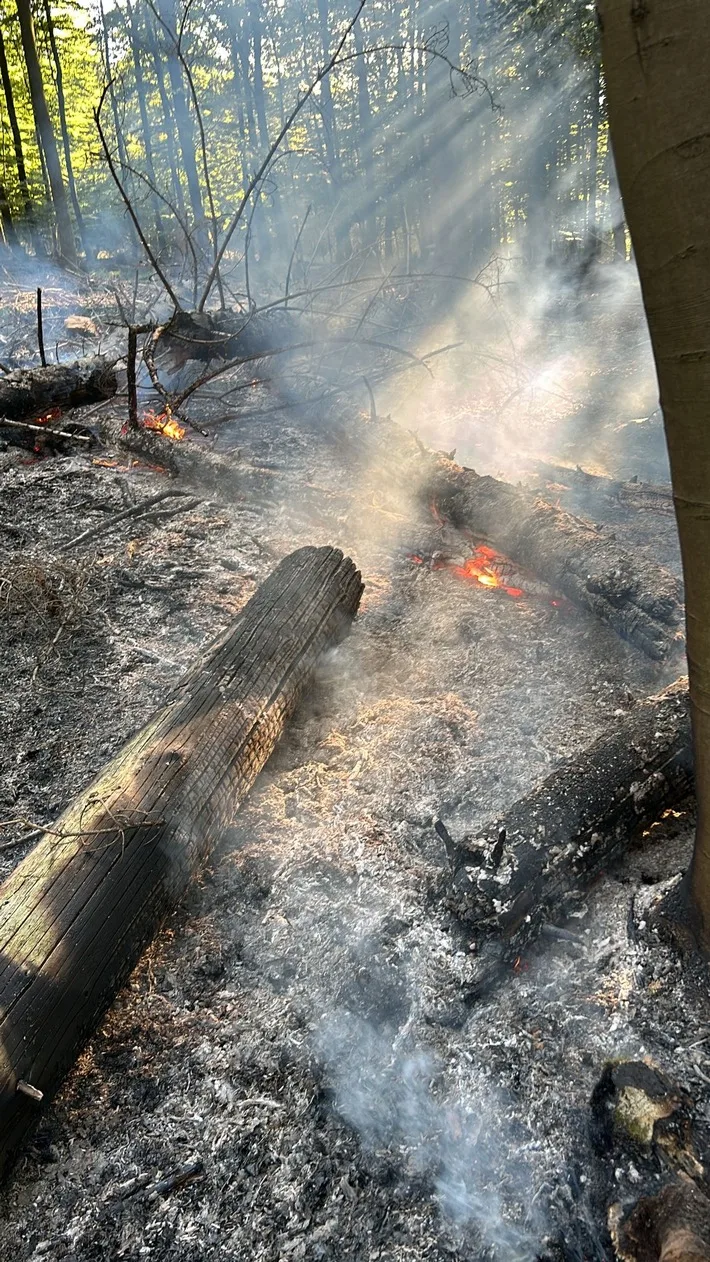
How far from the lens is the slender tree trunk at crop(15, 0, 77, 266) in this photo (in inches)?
613

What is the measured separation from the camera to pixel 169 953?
257 cm

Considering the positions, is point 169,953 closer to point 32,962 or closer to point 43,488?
point 32,962

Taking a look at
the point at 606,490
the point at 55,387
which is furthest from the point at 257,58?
the point at 606,490

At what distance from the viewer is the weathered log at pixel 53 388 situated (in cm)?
759

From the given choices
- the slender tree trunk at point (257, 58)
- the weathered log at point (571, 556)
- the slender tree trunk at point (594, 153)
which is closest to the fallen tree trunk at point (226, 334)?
the weathered log at point (571, 556)

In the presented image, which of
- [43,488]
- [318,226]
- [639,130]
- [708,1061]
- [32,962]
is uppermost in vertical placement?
[318,226]

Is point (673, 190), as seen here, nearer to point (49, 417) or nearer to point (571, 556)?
point (571, 556)

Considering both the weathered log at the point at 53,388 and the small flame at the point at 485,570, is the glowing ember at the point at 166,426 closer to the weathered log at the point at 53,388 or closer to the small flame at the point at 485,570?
the weathered log at the point at 53,388

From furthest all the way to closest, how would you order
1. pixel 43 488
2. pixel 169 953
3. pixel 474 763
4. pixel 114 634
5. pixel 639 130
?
pixel 43 488, pixel 114 634, pixel 474 763, pixel 169 953, pixel 639 130

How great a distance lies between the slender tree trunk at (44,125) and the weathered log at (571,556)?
1589 centimetres

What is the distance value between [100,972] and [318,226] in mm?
24584

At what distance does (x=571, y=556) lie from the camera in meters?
4.79

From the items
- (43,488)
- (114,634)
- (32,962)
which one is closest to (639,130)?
(32,962)

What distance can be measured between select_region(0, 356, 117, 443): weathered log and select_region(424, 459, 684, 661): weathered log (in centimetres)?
452
